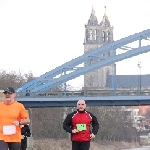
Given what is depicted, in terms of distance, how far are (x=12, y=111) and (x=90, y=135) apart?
7.38 feet

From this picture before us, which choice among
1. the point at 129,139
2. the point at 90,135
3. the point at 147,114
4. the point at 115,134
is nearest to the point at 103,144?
the point at 115,134

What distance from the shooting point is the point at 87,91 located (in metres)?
68.8

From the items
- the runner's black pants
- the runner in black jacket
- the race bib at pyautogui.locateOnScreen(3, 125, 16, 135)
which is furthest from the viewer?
the runner in black jacket

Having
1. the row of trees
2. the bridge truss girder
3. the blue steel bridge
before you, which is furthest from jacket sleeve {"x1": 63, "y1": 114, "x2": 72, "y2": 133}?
the row of trees

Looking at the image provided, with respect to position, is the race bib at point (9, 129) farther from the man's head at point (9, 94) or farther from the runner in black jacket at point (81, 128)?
the runner in black jacket at point (81, 128)

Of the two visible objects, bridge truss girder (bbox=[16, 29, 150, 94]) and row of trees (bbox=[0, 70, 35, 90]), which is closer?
A: bridge truss girder (bbox=[16, 29, 150, 94])

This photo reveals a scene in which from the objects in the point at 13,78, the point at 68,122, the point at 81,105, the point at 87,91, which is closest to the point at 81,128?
the point at 68,122

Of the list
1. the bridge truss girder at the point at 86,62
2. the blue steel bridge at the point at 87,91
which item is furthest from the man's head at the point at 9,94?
the bridge truss girder at the point at 86,62

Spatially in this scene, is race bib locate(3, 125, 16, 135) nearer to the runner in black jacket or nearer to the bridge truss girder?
the runner in black jacket

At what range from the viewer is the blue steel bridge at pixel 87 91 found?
63906 millimetres

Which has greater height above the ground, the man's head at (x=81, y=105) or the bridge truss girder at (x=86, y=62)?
the bridge truss girder at (x=86, y=62)

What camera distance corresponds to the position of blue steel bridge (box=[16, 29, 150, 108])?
63.9 meters

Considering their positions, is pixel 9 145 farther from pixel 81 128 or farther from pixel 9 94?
pixel 81 128

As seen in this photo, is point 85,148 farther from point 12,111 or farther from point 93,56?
point 93,56
